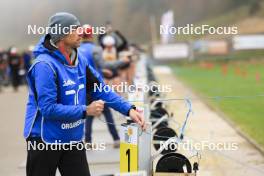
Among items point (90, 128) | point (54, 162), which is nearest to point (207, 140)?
point (90, 128)

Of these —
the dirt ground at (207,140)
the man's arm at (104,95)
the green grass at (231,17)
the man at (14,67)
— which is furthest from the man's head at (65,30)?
the green grass at (231,17)

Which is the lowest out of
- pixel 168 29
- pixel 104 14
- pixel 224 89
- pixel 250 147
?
pixel 250 147

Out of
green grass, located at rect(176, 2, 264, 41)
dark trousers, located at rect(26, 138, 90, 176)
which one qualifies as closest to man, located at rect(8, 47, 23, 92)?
dark trousers, located at rect(26, 138, 90, 176)

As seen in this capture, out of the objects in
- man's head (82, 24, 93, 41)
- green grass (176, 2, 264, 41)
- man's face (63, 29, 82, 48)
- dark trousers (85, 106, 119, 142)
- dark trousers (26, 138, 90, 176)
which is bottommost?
dark trousers (26, 138, 90, 176)

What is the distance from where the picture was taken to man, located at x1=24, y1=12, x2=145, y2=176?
423cm

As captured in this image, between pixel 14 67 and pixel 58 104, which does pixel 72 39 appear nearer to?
pixel 58 104

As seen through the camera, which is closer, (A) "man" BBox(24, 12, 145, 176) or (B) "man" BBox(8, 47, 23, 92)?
(A) "man" BBox(24, 12, 145, 176)

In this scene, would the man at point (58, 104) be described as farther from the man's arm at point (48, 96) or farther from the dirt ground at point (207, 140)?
the dirt ground at point (207, 140)

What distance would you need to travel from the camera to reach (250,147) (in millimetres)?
9078

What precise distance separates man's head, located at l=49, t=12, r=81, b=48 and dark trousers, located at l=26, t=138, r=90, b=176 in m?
0.72

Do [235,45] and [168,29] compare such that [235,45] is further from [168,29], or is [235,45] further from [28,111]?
[28,111]

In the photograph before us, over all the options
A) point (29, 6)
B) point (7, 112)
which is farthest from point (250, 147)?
point (29, 6)

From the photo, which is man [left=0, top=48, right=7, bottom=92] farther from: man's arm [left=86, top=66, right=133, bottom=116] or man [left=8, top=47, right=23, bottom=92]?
man's arm [left=86, top=66, right=133, bottom=116]

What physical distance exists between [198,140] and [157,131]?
1.93m
